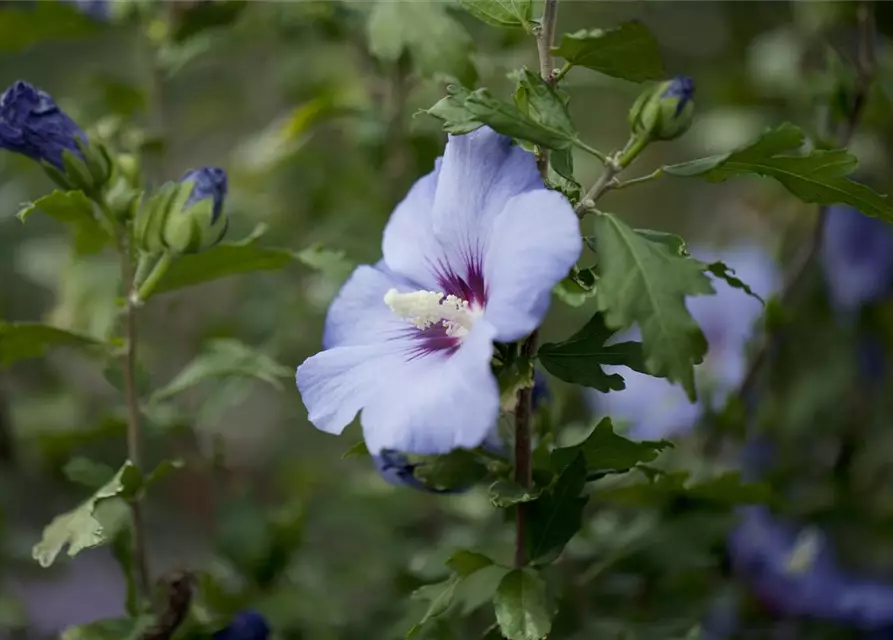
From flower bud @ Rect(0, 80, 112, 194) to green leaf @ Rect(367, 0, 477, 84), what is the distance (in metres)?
0.20

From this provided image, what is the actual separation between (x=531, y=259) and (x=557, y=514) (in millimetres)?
178

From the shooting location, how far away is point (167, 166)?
1174 millimetres

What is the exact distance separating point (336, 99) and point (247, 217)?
0.52 ft

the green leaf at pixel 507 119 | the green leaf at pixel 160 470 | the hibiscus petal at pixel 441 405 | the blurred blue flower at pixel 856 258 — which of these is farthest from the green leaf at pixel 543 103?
the blurred blue flower at pixel 856 258

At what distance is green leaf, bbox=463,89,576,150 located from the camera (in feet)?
1.54

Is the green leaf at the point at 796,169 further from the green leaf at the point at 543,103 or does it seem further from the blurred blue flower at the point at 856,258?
the blurred blue flower at the point at 856,258

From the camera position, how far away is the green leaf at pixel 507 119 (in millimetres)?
469

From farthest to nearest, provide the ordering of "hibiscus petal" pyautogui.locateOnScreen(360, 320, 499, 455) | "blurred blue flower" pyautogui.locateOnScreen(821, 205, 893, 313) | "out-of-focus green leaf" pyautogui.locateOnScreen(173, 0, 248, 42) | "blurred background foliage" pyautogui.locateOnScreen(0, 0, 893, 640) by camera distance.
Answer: "blurred blue flower" pyautogui.locateOnScreen(821, 205, 893, 313) → "out-of-focus green leaf" pyautogui.locateOnScreen(173, 0, 248, 42) → "blurred background foliage" pyautogui.locateOnScreen(0, 0, 893, 640) → "hibiscus petal" pyautogui.locateOnScreen(360, 320, 499, 455)

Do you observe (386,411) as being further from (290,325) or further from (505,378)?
(290,325)

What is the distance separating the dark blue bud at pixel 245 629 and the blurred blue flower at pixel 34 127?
329 millimetres

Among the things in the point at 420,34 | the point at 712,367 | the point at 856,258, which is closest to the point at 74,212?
the point at 420,34

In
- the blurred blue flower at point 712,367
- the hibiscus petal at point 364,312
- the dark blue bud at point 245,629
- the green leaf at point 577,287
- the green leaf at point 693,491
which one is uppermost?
the green leaf at point 577,287

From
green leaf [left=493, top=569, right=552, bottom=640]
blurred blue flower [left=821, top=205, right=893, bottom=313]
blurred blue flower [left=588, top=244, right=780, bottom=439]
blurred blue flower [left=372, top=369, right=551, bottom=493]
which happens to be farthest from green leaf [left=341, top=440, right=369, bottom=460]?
blurred blue flower [left=821, top=205, right=893, bottom=313]

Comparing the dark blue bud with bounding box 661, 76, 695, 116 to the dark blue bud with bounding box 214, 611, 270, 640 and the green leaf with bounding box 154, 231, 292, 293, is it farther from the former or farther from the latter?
the dark blue bud with bounding box 214, 611, 270, 640
